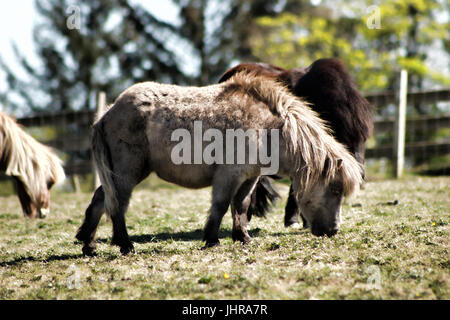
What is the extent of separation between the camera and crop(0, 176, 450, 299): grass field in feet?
11.6

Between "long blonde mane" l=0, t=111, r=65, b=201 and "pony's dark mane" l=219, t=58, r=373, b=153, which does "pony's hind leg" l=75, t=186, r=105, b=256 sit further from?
"pony's dark mane" l=219, t=58, r=373, b=153

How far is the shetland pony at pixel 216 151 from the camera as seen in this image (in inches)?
188

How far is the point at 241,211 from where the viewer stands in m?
5.31

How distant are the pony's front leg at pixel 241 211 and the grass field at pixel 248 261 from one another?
0.15 meters

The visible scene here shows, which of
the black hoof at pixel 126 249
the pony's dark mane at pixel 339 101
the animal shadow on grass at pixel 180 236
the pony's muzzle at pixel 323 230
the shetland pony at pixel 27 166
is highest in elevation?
the pony's dark mane at pixel 339 101

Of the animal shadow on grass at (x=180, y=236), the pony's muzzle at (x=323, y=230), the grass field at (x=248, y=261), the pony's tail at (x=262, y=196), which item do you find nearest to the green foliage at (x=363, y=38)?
the pony's tail at (x=262, y=196)

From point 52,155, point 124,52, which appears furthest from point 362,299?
point 124,52

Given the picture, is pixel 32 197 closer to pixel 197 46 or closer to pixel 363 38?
pixel 197 46

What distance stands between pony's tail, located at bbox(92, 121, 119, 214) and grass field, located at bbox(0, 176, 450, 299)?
2.08ft

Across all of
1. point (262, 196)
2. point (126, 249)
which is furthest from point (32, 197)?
point (262, 196)

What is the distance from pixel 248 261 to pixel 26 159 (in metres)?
3.09

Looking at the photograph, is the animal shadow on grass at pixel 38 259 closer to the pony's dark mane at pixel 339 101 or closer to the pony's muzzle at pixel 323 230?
the pony's muzzle at pixel 323 230

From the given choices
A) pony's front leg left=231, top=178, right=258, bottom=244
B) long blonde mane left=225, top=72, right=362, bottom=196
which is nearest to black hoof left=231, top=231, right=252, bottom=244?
pony's front leg left=231, top=178, right=258, bottom=244
